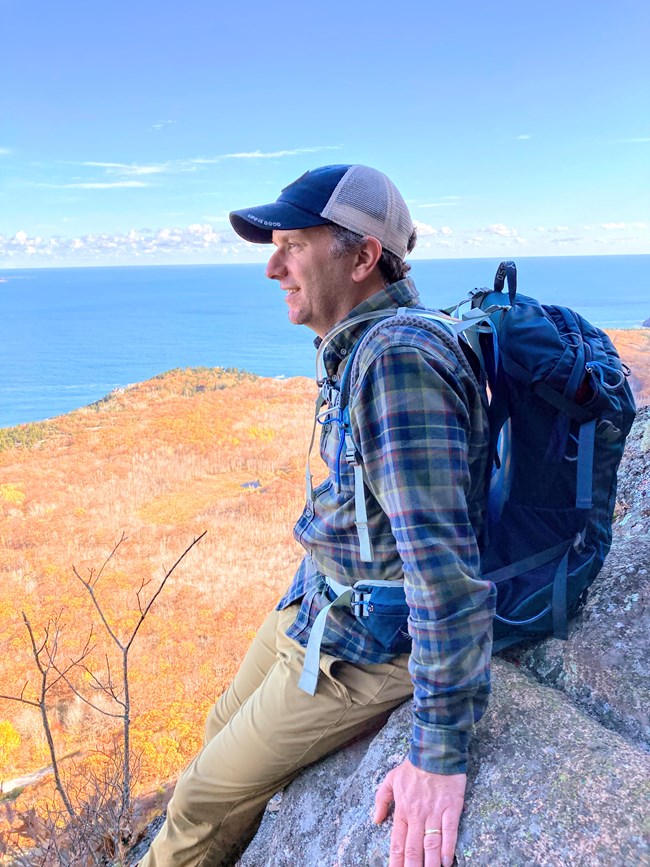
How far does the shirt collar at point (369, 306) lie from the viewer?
64.9 inches

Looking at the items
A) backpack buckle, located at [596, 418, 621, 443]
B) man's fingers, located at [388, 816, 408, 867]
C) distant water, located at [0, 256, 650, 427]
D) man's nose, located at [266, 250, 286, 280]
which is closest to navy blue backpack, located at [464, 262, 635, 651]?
backpack buckle, located at [596, 418, 621, 443]

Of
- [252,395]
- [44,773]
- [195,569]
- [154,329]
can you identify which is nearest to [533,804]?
[44,773]

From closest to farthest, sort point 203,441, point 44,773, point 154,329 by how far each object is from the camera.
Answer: point 44,773
point 203,441
point 154,329

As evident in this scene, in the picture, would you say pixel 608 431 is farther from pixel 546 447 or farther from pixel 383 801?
pixel 383 801

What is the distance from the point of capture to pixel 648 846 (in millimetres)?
1194

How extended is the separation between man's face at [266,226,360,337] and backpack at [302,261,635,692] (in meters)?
Answer: 0.09

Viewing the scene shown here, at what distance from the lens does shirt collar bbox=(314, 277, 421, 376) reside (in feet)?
5.41

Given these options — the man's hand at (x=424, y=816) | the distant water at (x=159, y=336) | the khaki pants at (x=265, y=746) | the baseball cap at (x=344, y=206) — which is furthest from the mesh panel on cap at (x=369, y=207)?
the distant water at (x=159, y=336)

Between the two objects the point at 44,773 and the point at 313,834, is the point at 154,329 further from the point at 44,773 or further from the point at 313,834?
the point at 313,834

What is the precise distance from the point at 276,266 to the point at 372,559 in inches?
33.1

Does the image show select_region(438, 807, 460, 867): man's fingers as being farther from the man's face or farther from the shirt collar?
the man's face

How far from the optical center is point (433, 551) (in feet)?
4.34

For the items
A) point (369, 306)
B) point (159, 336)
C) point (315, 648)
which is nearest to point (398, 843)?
point (315, 648)

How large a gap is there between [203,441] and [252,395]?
617cm
